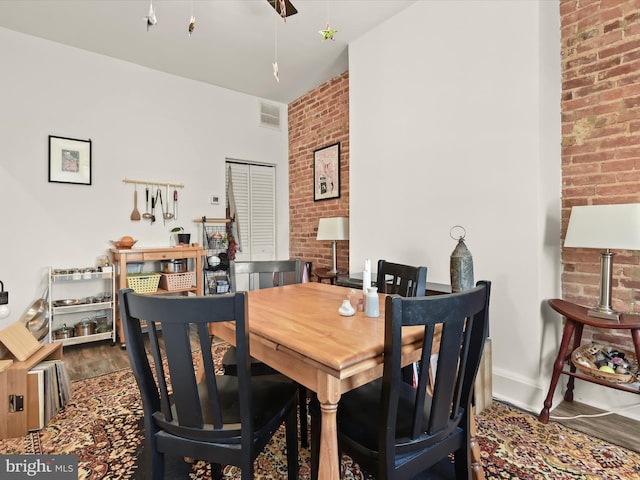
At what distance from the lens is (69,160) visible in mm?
3475

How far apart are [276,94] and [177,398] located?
4451mm

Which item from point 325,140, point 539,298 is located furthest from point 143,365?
point 325,140

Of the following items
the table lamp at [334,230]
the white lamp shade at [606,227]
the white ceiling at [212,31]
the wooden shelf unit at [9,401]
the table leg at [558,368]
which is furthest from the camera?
the table lamp at [334,230]

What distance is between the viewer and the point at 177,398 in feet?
3.58

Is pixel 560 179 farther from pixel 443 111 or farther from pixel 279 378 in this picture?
pixel 279 378

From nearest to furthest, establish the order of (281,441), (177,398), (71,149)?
(177,398) → (281,441) → (71,149)

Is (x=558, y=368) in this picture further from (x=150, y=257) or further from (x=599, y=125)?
(x=150, y=257)

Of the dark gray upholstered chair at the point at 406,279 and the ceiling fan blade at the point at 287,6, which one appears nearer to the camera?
the dark gray upholstered chair at the point at 406,279

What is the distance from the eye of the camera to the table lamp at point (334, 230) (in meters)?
3.67

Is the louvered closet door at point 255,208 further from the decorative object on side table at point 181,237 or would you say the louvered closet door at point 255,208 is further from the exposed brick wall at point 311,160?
the decorative object on side table at point 181,237

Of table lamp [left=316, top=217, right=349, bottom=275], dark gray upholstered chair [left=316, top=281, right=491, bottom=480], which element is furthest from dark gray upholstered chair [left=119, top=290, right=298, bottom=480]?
table lamp [left=316, top=217, right=349, bottom=275]

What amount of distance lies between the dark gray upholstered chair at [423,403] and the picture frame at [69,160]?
3679 mm

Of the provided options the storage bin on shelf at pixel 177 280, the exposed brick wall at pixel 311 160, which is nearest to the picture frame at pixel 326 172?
the exposed brick wall at pixel 311 160

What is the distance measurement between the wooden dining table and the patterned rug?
0.44 m
